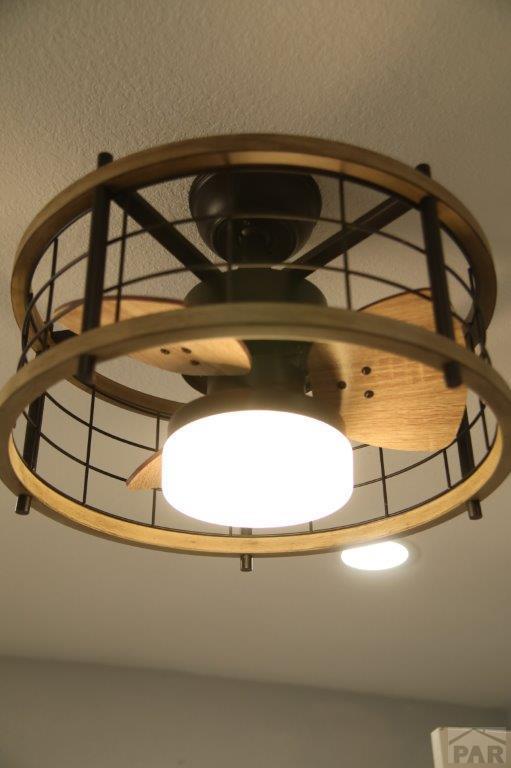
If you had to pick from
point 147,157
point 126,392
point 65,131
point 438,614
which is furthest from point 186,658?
point 147,157

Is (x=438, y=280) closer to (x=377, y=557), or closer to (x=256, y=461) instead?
(x=256, y=461)

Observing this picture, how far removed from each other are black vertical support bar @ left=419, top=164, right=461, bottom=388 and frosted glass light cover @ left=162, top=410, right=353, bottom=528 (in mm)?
238

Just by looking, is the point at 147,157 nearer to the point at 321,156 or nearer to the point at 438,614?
the point at 321,156

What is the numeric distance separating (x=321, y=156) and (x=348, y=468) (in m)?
0.39

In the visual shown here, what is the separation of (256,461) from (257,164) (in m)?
0.36

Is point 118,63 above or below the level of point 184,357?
above

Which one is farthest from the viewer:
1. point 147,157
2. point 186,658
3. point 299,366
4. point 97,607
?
point 186,658

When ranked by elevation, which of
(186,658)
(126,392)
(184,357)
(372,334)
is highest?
(186,658)

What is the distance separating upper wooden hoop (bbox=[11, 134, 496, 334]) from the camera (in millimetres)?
1008

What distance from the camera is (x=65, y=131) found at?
4.48 feet

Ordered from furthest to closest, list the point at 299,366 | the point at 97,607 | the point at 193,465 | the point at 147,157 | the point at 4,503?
1. the point at 97,607
2. the point at 4,503
3. the point at 299,366
4. the point at 193,465
5. the point at 147,157

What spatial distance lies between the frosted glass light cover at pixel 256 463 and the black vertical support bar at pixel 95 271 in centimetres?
20

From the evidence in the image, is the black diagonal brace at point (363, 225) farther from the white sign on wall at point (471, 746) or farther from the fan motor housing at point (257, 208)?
the white sign on wall at point (471, 746)

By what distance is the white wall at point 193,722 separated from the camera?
149 inches
